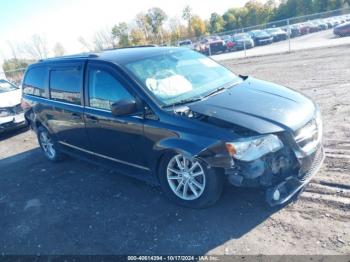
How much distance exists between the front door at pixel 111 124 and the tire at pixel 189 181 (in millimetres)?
403

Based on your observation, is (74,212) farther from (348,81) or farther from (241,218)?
(348,81)

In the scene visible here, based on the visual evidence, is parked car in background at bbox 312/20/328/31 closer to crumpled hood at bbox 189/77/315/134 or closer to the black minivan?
the black minivan

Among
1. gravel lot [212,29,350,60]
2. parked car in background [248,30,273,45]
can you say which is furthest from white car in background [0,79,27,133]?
parked car in background [248,30,273,45]

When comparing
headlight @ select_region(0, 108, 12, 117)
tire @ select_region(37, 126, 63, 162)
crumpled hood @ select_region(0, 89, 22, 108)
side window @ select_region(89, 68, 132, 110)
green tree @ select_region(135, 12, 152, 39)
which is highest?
green tree @ select_region(135, 12, 152, 39)

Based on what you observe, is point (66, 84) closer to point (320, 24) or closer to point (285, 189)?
point (285, 189)

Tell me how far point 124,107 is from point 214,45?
30.1 meters

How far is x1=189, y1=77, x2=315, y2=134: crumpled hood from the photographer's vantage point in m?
3.26

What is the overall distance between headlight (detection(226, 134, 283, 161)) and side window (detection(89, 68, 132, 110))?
1.50 metres

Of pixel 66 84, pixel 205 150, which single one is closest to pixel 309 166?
pixel 205 150

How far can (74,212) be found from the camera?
4199mm

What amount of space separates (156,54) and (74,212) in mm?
2458

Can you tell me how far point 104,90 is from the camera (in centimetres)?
429

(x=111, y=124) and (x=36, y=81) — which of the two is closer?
(x=111, y=124)

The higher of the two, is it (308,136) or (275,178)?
(308,136)
